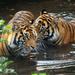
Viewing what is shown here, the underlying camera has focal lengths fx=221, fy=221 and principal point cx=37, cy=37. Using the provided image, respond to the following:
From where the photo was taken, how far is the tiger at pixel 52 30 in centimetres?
451

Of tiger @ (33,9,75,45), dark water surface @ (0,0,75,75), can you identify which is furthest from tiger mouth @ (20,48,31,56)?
tiger @ (33,9,75,45)

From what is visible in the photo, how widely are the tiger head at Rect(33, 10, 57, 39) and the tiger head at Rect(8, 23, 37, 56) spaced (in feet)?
1.90

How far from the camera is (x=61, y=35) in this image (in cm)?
468

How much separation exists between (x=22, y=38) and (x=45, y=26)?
0.85 metres

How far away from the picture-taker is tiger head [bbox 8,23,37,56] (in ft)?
12.6

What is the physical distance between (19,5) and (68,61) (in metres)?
4.97

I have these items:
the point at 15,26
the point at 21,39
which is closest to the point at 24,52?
the point at 21,39

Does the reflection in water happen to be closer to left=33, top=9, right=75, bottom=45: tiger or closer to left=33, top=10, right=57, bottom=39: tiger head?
left=33, top=9, right=75, bottom=45: tiger

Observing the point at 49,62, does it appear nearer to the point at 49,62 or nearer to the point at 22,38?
the point at 49,62

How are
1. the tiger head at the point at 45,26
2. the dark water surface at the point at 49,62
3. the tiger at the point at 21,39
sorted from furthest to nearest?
1. the tiger head at the point at 45,26
2. the tiger at the point at 21,39
3. the dark water surface at the point at 49,62

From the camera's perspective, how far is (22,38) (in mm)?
3881

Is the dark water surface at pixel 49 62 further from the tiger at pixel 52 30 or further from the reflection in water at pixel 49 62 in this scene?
the tiger at pixel 52 30

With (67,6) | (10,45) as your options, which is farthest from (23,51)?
(67,6)

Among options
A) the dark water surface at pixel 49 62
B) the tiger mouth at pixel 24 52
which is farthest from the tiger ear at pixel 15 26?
the dark water surface at pixel 49 62
